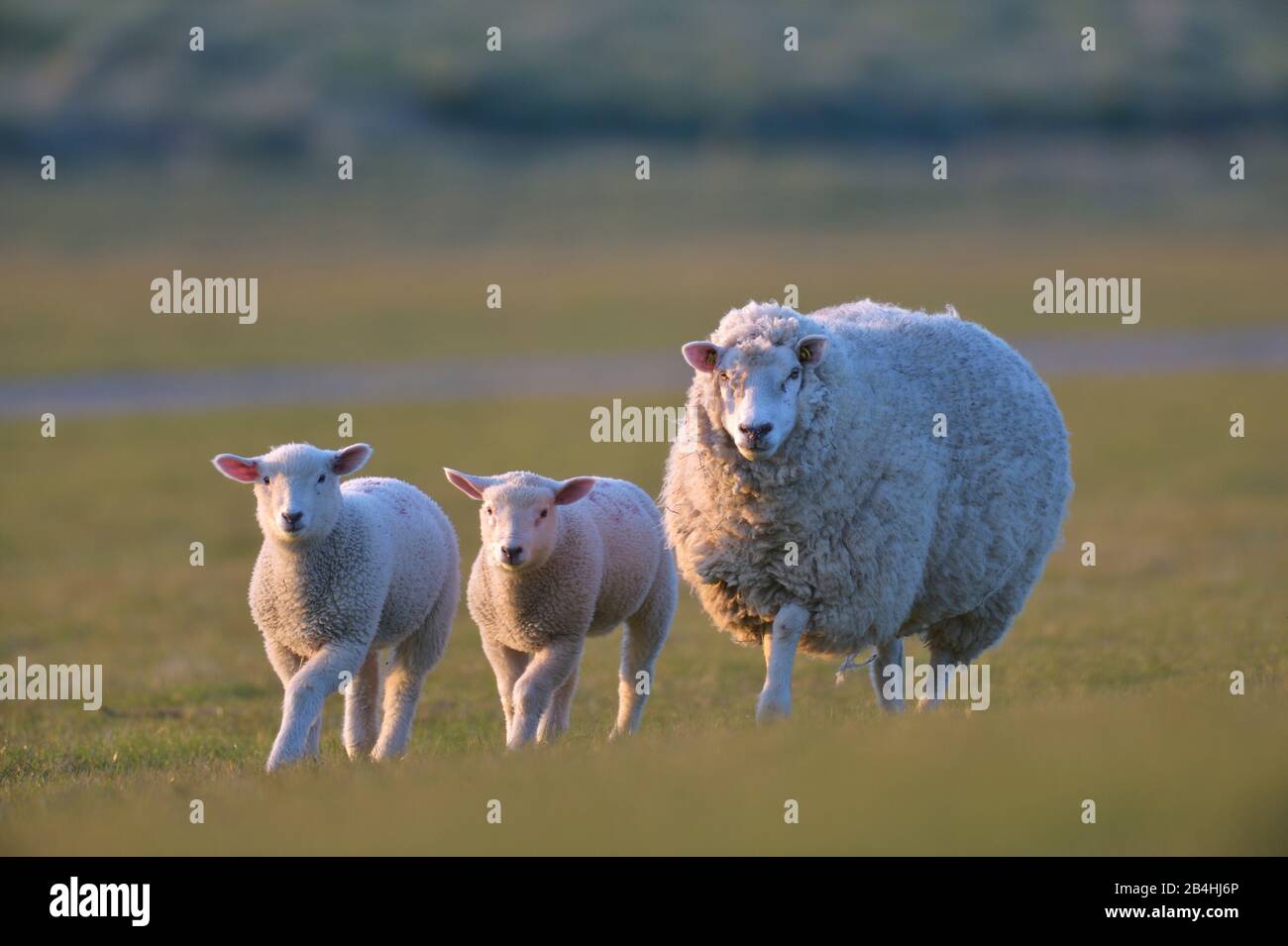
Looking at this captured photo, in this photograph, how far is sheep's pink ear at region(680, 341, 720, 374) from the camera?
27.4 ft

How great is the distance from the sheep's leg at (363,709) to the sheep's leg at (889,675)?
→ 2.75 m

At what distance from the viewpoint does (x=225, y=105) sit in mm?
67812

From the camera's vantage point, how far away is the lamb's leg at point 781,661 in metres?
8.23

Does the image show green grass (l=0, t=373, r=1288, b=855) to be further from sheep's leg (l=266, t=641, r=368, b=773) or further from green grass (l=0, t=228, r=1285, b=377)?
green grass (l=0, t=228, r=1285, b=377)

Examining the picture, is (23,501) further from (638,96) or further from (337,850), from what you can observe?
(638,96)

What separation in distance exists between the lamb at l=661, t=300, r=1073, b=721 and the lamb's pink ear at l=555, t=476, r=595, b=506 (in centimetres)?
46

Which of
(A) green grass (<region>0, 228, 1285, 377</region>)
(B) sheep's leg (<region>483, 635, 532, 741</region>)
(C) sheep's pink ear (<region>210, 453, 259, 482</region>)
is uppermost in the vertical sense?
(A) green grass (<region>0, 228, 1285, 377</region>)

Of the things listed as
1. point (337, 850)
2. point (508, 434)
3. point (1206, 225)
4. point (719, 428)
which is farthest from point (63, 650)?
point (1206, 225)

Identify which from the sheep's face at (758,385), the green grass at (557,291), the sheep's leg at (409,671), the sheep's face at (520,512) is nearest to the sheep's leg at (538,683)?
the sheep's face at (520,512)

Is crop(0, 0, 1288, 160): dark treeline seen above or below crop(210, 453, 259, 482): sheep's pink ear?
above

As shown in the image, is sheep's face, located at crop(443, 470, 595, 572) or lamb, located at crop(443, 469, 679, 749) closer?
sheep's face, located at crop(443, 470, 595, 572)

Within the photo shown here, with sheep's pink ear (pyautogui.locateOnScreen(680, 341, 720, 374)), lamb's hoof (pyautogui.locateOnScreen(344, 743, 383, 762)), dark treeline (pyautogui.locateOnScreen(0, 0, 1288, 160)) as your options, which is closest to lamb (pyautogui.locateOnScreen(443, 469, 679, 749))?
lamb's hoof (pyautogui.locateOnScreen(344, 743, 383, 762))

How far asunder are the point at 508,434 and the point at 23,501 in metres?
7.04

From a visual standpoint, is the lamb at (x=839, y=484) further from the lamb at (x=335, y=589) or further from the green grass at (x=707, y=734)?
the lamb at (x=335, y=589)
